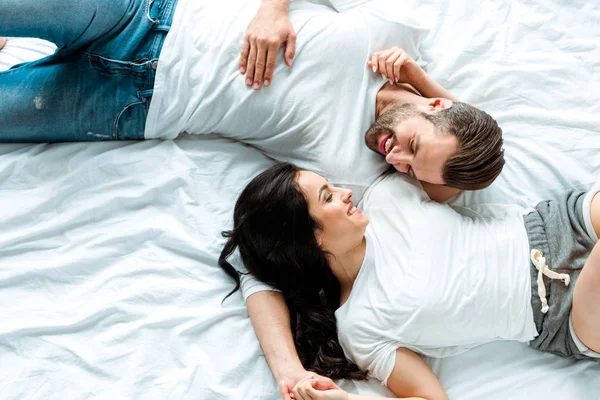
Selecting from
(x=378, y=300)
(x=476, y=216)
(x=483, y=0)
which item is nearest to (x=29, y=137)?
(x=378, y=300)

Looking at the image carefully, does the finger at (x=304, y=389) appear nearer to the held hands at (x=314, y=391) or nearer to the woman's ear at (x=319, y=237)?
the held hands at (x=314, y=391)

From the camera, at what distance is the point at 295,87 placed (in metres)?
1.45

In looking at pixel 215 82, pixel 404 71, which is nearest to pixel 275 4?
pixel 215 82

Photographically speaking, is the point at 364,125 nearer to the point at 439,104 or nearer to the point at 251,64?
the point at 439,104

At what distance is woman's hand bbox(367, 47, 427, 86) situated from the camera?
1434 millimetres

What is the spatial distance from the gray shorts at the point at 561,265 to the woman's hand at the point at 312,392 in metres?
0.48

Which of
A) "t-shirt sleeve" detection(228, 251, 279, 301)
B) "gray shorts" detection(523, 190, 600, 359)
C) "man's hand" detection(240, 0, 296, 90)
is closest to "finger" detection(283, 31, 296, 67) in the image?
"man's hand" detection(240, 0, 296, 90)

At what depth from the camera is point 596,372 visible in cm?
131

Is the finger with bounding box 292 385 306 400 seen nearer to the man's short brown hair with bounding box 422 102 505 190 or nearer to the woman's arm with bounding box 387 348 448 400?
the woman's arm with bounding box 387 348 448 400

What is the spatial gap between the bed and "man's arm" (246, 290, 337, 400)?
3cm

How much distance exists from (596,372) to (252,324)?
766 millimetres

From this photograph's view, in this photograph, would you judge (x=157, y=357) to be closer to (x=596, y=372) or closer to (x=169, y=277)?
(x=169, y=277)

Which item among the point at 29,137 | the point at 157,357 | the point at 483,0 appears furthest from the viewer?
the point at 483,0

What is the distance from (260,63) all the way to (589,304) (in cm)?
89
